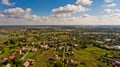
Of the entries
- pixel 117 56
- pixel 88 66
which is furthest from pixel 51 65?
pixel 117 56

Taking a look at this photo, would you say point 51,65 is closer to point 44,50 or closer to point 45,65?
point 45,65

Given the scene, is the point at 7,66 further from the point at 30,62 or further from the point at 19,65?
the point at 30,62

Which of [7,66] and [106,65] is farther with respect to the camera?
[106,65]

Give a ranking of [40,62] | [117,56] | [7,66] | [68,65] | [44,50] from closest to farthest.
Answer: [7,66]
[68,65]
[40,62]
[117,56]
[44,50]

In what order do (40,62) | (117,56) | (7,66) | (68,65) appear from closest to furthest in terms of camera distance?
(7,66), (68,65), (40,62), (117,56)

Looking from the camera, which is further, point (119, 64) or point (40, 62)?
point (40, 62)

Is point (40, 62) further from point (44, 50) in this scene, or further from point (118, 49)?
point (118, 49)

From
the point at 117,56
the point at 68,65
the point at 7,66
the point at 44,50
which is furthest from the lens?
the point at 44,50

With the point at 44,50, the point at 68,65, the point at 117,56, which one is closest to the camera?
the point at 68,65

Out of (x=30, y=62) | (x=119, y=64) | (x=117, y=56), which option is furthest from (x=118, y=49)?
(x=30, y=62)
